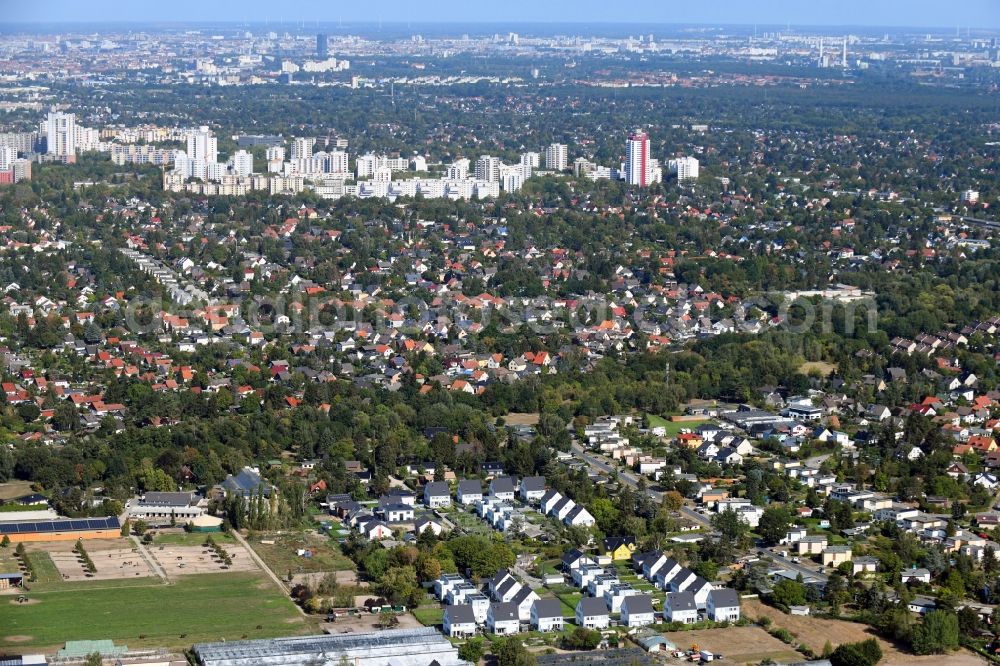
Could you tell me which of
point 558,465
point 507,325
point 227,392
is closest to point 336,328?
point 507,325

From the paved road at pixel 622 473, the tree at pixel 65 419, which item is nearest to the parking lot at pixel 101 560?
the tree at pixel 65 419

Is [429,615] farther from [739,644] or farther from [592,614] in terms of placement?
[739,644]

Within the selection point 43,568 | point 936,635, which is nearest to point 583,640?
point 936,635

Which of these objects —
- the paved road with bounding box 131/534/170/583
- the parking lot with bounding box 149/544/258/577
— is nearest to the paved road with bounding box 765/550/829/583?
the parking lot with bounding box 149/544/258/577

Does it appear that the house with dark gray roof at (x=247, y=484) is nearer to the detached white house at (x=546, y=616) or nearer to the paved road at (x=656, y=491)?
the paved road at (x=656, y=491)

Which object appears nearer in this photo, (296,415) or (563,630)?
(563,630)

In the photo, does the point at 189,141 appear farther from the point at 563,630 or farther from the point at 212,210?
the point at 563,630
